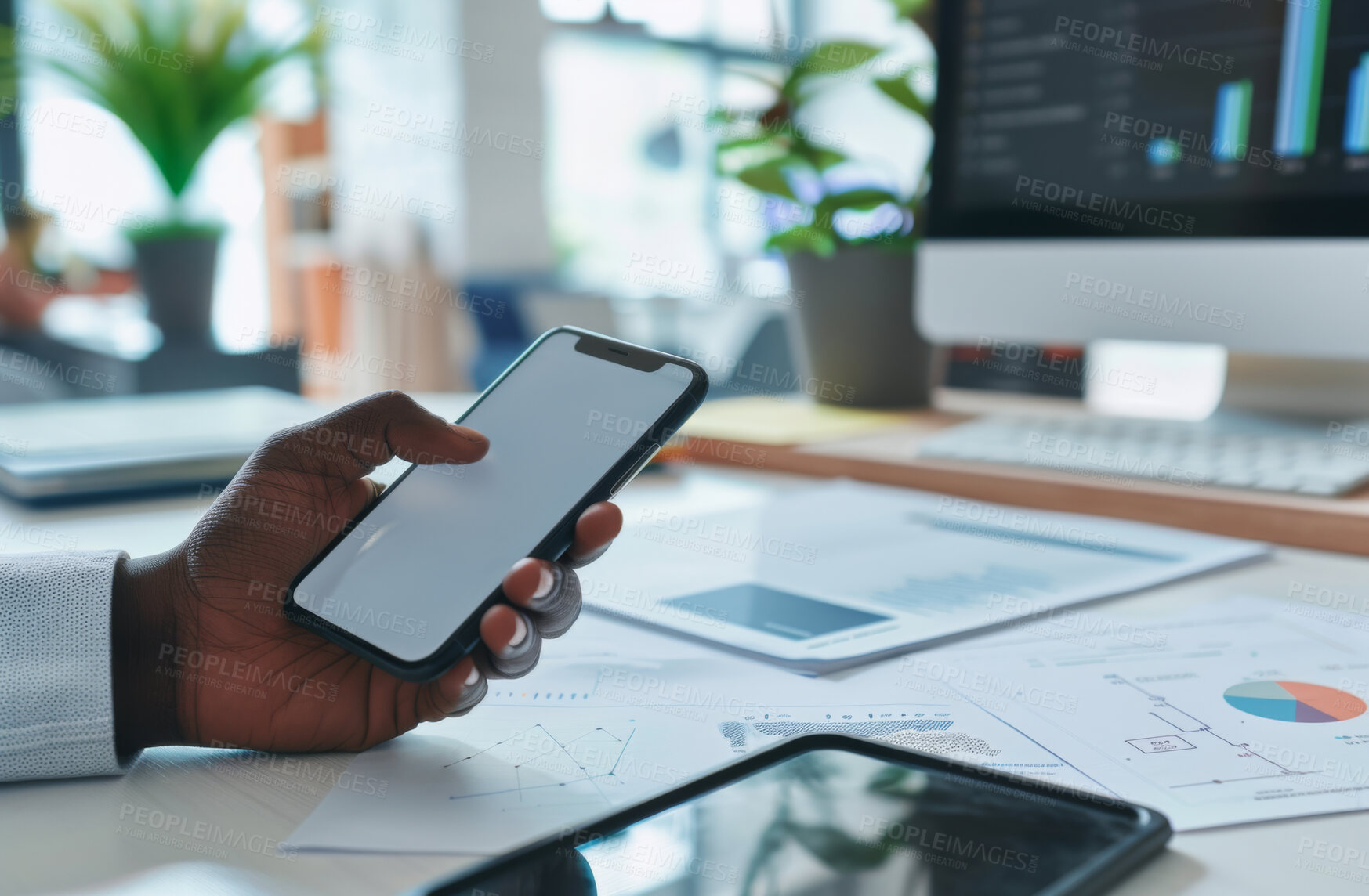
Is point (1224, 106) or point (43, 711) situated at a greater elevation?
point (1224, 106)

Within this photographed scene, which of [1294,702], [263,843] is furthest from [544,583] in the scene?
[1294,702]

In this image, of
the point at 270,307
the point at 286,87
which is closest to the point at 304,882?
the point at 286,87

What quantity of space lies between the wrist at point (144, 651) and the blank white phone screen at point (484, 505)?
2.5 inches

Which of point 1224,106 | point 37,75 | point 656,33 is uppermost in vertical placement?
point 656,33

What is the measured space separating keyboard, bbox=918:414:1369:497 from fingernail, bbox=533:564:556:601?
56 cm

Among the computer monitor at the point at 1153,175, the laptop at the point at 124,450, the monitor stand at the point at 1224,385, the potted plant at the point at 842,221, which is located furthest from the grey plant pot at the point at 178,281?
the monitor stand at the point at 1224,385

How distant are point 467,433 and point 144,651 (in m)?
0.16

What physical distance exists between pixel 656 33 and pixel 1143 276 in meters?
5.35

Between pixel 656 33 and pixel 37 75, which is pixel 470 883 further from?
pixel 656 33

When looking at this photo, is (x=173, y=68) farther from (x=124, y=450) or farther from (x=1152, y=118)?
(x=1152, y=118)

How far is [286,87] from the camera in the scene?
6.89ft

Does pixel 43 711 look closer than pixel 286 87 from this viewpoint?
Yes

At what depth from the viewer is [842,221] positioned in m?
1.21

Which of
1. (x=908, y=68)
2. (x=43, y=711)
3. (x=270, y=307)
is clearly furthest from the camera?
(x=270, y=307)
